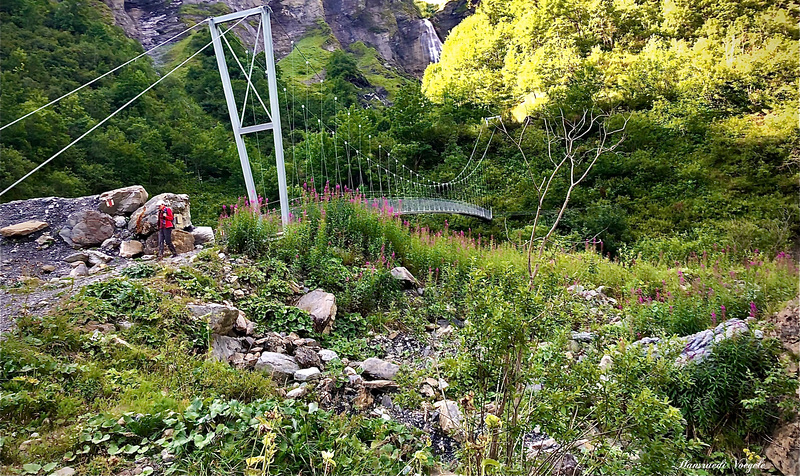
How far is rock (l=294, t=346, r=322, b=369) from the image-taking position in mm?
2732

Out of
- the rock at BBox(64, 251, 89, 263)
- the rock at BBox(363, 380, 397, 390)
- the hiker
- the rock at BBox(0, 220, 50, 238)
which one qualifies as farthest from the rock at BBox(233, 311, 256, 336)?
the rock at BBox(0, 220, 50, 238)

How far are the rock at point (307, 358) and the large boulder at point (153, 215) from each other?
2873 millimetres

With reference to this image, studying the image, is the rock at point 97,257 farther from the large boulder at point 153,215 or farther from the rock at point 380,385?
the rock at point 380,385

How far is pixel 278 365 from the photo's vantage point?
8.34ft

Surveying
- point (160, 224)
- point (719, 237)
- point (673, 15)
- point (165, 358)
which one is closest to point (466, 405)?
point (165, 358)

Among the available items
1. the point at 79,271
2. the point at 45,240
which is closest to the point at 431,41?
the point at 45,240

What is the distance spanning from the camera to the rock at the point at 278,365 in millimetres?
2455

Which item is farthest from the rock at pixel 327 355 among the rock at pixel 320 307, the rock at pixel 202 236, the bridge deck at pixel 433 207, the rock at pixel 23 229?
the bridge deck at pixel 433 207

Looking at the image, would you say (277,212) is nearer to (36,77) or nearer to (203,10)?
(36,77)

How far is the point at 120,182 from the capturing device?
Answer: 13227mm

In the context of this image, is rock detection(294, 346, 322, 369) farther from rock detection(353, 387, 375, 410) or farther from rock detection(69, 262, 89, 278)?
rock detection(69, 262, 89, 278)

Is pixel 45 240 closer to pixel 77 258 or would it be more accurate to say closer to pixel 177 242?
pixel 77 258

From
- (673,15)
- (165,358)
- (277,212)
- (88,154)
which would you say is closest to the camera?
(165,358)

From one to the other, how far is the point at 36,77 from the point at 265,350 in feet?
62.7
